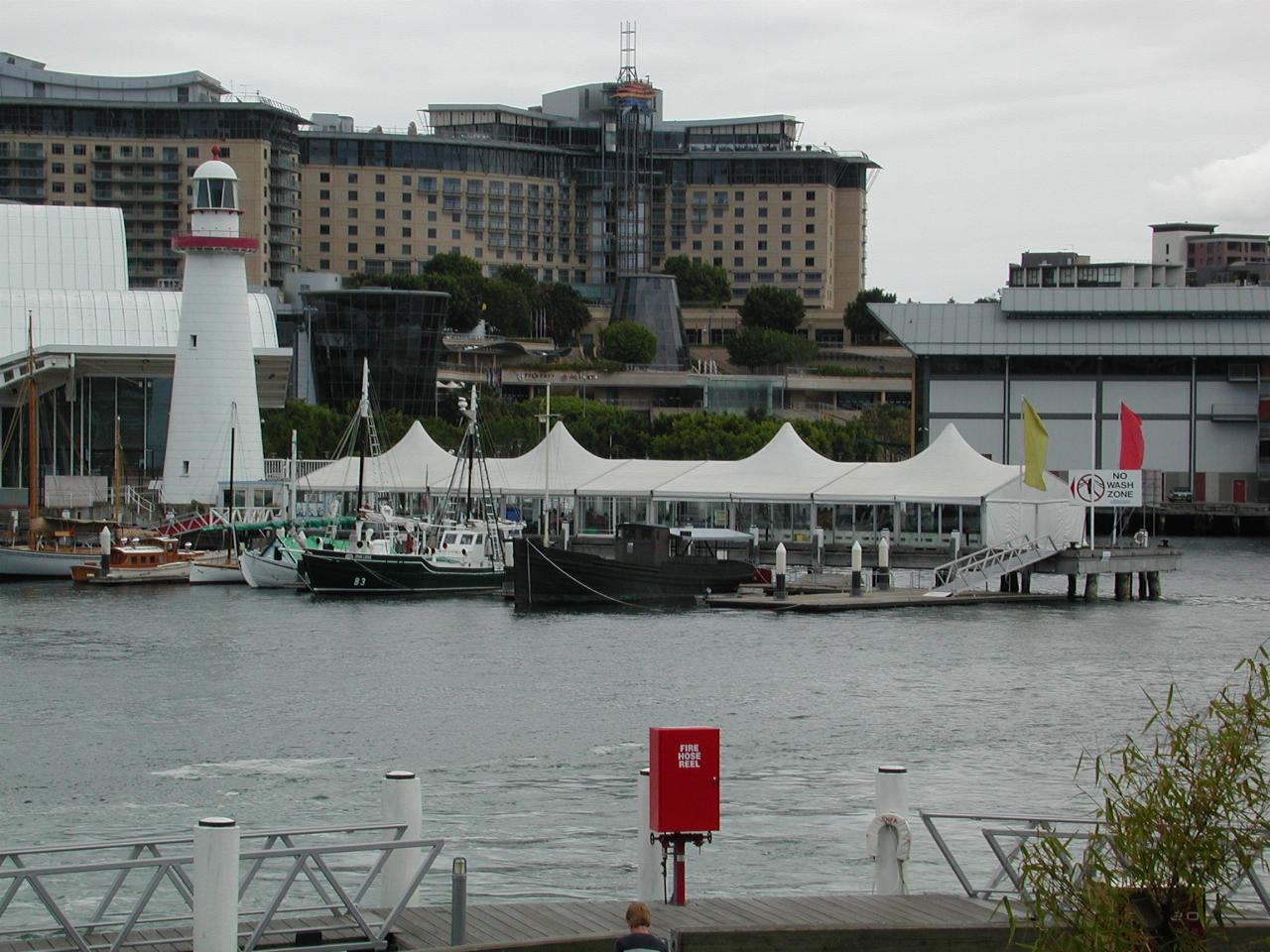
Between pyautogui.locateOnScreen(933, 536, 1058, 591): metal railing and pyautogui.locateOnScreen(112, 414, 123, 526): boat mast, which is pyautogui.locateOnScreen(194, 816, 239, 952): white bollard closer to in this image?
pyautogui.locateOnScreen(933, 536, 1058, 591): metal railing

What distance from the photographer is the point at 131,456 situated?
106 metres

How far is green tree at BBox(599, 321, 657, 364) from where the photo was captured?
188 meters

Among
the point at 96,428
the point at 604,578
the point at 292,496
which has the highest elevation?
the point at 96,428

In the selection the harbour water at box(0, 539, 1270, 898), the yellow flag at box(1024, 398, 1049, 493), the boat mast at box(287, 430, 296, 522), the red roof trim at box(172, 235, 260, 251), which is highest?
the red roof trim at box(172, 235, 260, 251)

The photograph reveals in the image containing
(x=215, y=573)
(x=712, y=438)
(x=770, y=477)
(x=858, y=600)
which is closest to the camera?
(x=858, y=600)

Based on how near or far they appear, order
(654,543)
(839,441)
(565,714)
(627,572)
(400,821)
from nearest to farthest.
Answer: (400,821)
(565,714)
(627,572)
(654,543)
(839,441)

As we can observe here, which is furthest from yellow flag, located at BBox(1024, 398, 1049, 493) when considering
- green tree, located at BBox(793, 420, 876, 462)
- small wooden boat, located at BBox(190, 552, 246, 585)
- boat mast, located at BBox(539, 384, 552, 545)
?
green tree, located at BBox(793, 420, 876, 462)

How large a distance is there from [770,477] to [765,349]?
370 ft

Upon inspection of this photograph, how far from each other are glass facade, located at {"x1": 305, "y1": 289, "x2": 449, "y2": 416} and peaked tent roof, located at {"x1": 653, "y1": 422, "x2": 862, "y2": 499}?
71.5 meters

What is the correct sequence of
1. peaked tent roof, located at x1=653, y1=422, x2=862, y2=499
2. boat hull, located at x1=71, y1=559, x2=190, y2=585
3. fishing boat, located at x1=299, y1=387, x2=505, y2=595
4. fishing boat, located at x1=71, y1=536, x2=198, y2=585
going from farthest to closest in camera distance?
fishing boat, located at x1=71, y1=536, x2=198, y2=585 → boat hull, located at x1=71, y1=559, x2=190, y2=585 → peaked tent roof, located at x1=653, y1=422, x2=862, y2=499 → fishing boat, located at x1=299, y1=387, x2=505, y2=595

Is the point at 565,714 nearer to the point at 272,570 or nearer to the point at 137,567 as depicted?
the point at 272,570

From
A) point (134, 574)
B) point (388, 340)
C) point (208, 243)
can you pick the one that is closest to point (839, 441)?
point (388, 340)

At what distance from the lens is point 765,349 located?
633 ft

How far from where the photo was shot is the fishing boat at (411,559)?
7425 centimetres
